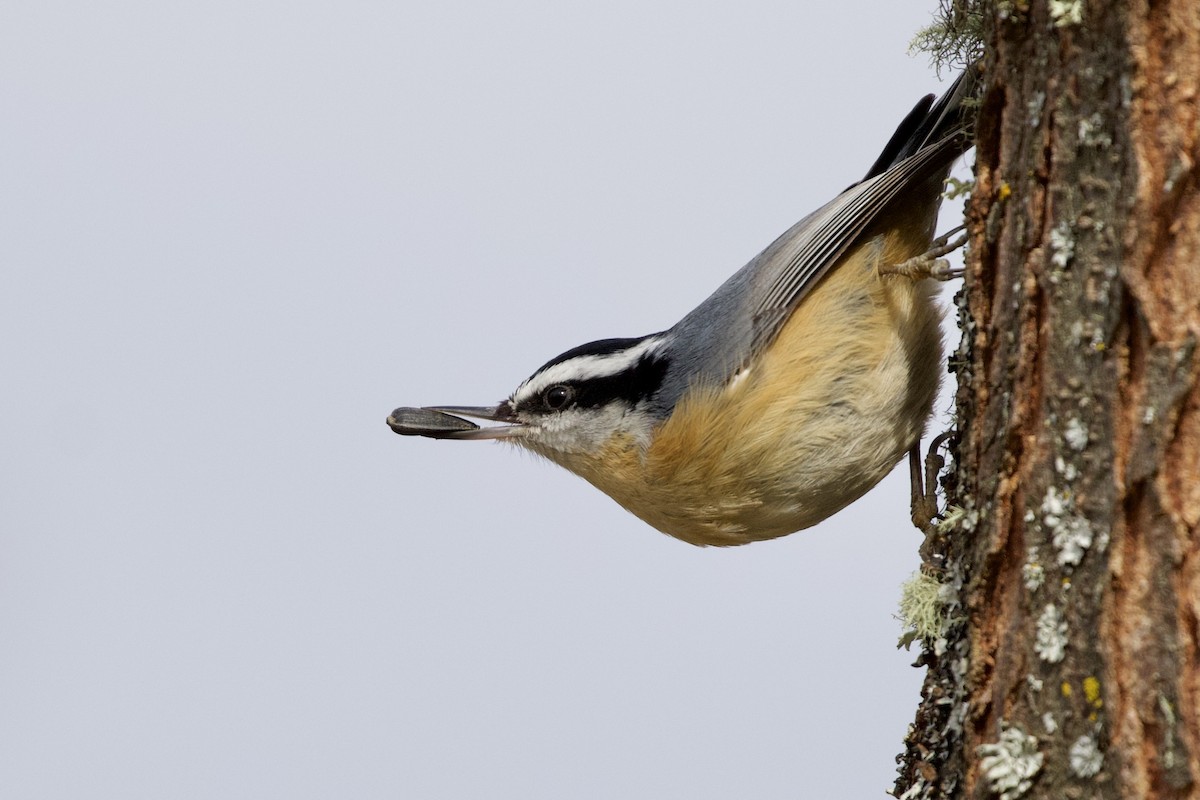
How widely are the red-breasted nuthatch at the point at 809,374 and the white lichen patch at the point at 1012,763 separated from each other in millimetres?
1399

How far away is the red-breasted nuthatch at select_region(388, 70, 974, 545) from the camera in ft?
10.8

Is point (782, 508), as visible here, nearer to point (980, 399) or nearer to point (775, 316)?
point (775, 316)

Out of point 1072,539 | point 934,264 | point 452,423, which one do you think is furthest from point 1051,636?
point 452,423

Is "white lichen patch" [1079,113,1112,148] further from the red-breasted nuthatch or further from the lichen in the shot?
the red-breasted nuthatch

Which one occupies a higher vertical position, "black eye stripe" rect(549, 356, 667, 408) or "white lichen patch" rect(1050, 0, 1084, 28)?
"white lichen patch" rect(1050, 0, 1084, 28)

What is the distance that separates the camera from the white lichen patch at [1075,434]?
1.89 meters

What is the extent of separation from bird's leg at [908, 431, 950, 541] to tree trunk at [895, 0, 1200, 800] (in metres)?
0.49

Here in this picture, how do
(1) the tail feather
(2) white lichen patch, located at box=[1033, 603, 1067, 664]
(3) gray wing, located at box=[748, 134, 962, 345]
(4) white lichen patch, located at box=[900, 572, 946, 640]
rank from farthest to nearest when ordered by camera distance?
(3) gray wing, located at box=[748, 134, 962, 345] < (1) the tail feather < (4) white lichen patch, located at box=[900, 572, 946, 640] < (2) white lichen patch, located at box=[1033, 603, 1067, 664]

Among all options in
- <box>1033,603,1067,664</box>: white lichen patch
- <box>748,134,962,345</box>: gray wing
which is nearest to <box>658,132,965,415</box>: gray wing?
<box>748,134,962,345</box>: gray wing

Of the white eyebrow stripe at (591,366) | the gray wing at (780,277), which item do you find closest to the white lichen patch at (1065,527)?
the gray wing at (780,277)

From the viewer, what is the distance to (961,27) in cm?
268

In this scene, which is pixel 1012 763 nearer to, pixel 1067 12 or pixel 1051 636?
pixel 1051 636

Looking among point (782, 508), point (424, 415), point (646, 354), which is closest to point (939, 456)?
point (782, 508)

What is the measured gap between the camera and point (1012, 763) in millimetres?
1921
